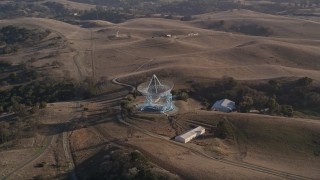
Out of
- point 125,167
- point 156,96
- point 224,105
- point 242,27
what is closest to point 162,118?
point 156,96

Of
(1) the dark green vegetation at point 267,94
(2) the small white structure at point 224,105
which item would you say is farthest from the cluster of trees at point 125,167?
(1) the dark green vegetation at point 267,94

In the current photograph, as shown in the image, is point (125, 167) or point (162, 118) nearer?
point (125, 167)

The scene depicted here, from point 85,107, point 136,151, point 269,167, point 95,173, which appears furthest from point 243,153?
point 85,107

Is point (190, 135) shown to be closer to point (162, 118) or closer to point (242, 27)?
point (162, 118)

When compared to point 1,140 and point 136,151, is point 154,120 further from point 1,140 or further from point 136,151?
point 1,140

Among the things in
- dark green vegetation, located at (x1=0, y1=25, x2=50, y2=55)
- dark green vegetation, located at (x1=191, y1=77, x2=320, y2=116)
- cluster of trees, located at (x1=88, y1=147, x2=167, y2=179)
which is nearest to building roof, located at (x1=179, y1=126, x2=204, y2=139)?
cluster of trees, located at (x1=88, y1=147, x2=167, y2=179)

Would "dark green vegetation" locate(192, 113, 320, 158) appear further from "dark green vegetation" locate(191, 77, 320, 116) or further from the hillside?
"dark green vegetation" locate(191, 77, 320, 116)

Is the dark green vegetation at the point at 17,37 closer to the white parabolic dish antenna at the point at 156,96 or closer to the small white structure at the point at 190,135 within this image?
the white parabolic dish antenna at the point at 156,96
